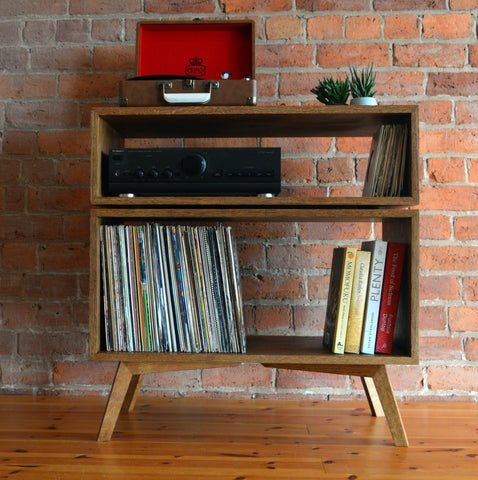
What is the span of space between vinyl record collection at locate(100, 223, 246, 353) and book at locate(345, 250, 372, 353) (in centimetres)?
27

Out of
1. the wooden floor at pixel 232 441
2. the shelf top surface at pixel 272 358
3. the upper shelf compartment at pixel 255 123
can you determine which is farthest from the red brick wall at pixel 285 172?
the shelf top surface at pixel 272 358

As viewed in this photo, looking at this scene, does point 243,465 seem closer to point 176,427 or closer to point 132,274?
point 176,427

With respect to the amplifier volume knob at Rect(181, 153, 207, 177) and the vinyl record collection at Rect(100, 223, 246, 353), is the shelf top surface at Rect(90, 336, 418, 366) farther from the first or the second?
the amplifier volume knob at Rect(181, 153, 207, 177)

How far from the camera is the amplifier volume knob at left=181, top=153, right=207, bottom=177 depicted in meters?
1.43

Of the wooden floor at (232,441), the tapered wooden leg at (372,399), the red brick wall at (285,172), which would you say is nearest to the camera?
the wooden floor at (232,441)

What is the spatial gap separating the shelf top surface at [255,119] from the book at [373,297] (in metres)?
0.33

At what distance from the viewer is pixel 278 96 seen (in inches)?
73.1

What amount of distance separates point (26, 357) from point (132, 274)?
66 cm

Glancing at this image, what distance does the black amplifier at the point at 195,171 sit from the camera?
1.44m

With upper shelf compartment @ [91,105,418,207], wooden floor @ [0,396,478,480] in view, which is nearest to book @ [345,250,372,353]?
upper shelf compartment @ [91,105,418,207]

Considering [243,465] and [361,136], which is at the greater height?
[361,136]

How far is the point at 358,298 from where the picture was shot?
145 cm

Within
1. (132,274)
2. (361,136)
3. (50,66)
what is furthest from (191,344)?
(50,66)

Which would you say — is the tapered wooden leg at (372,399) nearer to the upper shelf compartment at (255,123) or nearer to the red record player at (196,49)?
the upper shelf compartment at (255,123)
